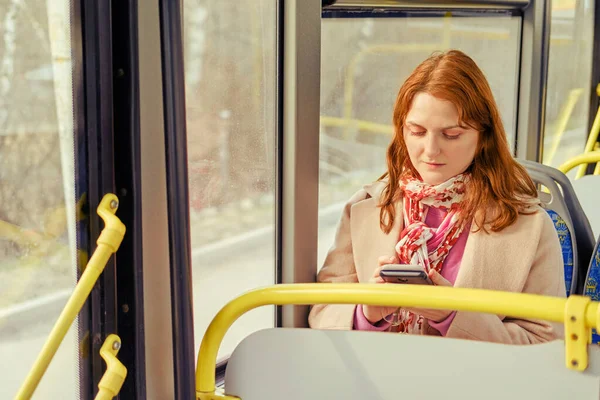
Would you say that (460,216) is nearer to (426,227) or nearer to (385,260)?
(426,227)

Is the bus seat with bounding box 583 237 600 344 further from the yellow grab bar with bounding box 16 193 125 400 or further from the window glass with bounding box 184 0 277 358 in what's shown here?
the yellow grab bar with bounding box 16 193 125 400

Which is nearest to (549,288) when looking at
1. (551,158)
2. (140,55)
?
(140,55)

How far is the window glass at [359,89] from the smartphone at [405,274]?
55 cm

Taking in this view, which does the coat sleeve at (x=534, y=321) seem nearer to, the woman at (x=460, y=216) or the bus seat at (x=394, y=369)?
the woman at (x=460, y=216)

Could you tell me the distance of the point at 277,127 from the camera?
174 cm

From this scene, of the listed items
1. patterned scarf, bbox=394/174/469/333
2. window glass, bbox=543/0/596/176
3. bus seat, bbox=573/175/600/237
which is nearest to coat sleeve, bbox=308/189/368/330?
patterned scarf, bbox=394/174/469/333

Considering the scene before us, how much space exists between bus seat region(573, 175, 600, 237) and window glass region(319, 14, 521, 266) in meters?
0.79

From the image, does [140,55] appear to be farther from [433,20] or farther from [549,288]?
[433,20]

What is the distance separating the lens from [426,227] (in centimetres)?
153

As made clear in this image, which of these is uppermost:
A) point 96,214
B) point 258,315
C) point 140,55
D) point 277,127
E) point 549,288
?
point 140,55

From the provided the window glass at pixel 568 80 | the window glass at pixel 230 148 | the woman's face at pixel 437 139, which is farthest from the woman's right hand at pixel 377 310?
the window glass at pixel 568 80

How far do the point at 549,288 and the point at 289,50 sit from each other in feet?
2.65

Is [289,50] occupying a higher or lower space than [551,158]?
higher

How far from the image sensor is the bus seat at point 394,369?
1.26 m
